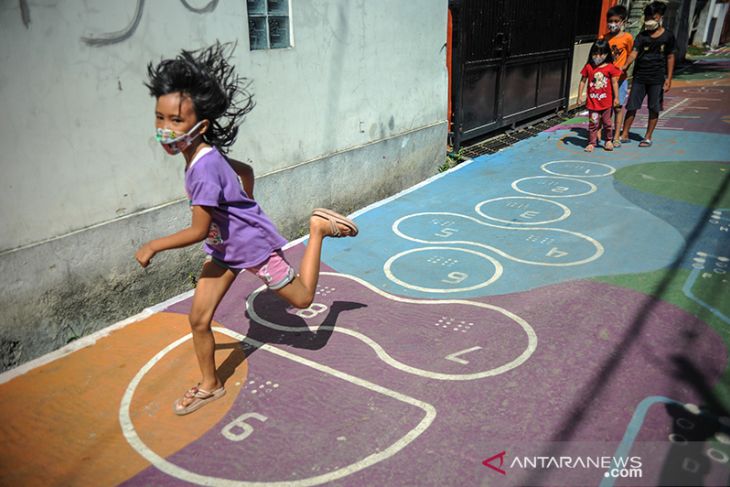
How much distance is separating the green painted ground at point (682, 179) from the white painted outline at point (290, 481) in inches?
196

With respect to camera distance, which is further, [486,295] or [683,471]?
[486,295]

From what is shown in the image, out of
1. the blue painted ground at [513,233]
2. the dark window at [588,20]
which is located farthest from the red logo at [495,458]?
the dark window at [588,20]

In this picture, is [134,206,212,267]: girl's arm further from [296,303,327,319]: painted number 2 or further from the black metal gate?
the black metal gate

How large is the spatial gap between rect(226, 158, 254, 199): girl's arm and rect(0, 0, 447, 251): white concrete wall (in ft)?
4.71

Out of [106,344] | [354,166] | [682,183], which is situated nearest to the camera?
[106,344]

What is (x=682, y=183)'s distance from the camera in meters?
7.02

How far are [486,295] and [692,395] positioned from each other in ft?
5.40

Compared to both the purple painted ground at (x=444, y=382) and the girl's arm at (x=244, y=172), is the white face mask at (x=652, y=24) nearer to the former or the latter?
the purple painted ground at (x=444, y=382)

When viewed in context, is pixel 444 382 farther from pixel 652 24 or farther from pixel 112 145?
pixel 652 24

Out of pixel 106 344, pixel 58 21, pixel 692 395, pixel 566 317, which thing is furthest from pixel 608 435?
pixel 58 21

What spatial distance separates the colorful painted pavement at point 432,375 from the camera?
2.79 m

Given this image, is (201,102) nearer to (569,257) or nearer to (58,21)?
(58,21)

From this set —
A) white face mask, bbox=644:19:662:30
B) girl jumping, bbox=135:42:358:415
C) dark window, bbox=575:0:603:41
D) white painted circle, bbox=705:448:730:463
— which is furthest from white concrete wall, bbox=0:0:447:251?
dark window, bbox=575:0:603:41

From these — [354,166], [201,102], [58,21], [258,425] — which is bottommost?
[258,425]
